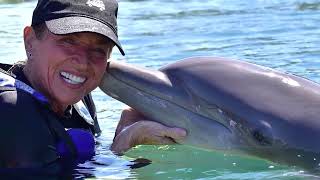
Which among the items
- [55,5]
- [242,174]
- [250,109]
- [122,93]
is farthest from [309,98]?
[55,5]

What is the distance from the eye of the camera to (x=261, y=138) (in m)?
5.35

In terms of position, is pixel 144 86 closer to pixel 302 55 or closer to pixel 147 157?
pixel 147 157

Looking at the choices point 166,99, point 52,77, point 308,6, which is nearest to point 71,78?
point 52,77

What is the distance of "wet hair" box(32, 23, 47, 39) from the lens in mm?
4828

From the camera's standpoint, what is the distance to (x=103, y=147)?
5941 mm

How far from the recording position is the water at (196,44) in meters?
5.67

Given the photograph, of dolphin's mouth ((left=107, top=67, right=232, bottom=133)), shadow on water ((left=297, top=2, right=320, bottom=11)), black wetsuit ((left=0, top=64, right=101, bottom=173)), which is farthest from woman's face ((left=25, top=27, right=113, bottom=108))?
shadow on water ((left=297, top=2, right=320, bottom=11))

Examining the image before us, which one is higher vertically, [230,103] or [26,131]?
[230,103]

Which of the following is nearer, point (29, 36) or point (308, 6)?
point (29, 36)

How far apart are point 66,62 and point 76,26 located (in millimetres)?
274

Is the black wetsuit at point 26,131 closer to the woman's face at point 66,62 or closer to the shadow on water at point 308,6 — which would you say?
the woman's face at point 66,62

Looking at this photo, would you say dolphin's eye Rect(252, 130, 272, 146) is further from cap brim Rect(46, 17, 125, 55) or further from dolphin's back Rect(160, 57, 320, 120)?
cap brim Rect(46, 17, 125, 55)

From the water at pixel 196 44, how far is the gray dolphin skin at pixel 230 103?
0.25 m

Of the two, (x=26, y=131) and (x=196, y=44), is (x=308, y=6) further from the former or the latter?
(x=26, y=131)
